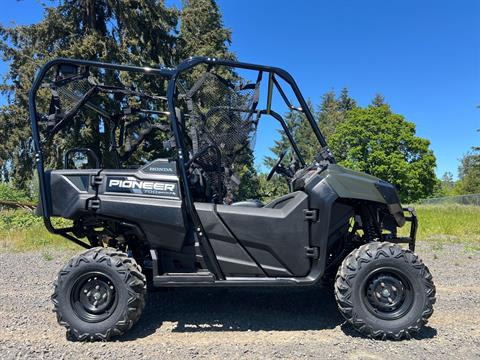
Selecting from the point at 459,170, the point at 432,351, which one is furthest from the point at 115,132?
the point at 459,170

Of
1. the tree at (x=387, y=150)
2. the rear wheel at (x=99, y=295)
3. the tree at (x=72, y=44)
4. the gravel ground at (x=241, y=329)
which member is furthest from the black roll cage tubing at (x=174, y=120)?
the tree at (x=387, y=150)

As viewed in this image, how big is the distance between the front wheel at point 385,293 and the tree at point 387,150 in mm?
47889

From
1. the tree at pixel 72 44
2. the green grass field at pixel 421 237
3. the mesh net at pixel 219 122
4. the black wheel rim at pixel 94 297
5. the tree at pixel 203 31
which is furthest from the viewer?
the tree at pixel 203 31

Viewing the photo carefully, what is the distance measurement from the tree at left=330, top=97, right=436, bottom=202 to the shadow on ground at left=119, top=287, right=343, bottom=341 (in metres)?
46.8

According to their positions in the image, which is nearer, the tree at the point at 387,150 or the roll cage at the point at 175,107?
the roll cage at the point at 175,107

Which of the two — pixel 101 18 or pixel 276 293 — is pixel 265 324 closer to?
pixel 276 293

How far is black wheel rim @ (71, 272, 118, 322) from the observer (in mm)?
4051

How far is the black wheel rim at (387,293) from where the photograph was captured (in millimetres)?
4016

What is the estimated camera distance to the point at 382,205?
440 centimetres

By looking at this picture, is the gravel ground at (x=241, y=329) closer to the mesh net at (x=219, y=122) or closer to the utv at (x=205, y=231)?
the utv at (x=205, y=231)

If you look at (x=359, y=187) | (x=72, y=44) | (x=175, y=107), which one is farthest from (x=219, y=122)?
(x=72, y=44)

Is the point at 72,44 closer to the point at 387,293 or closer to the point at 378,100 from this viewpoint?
the point at 387,293

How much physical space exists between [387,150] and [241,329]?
5084 cm

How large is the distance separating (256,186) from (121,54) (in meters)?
16.8
